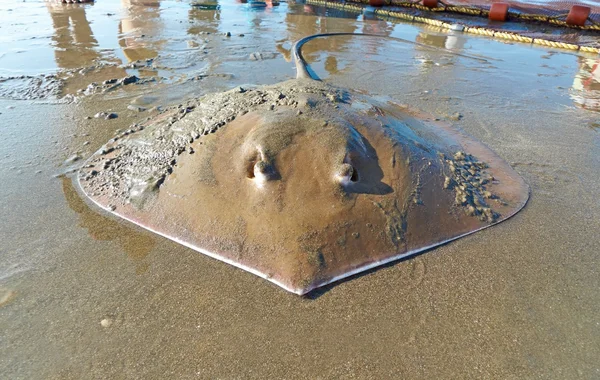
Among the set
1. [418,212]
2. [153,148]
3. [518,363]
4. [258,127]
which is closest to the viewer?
[518,363]

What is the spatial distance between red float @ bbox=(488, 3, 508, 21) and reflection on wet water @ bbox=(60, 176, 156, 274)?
45.9 feet

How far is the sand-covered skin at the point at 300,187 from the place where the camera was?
6.88ft

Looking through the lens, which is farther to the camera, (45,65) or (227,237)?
(45,65)

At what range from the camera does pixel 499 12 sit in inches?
484

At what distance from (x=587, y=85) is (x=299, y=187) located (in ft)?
24.0

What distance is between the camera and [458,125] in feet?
16.0

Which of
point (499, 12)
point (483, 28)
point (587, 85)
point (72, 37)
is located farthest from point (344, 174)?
point (499, 12)

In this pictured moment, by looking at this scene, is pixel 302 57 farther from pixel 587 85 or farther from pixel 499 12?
pixel 499 12

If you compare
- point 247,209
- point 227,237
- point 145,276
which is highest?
point 247,209

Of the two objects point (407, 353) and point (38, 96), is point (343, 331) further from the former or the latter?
point (38, 96)

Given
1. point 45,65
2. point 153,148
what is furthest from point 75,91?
point 153,148

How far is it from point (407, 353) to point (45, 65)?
25.9ft

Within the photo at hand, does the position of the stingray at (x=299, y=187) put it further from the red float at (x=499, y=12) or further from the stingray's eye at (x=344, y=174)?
the red float at (x=499, y=12)

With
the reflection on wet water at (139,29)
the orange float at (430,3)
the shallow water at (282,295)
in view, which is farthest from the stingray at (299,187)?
the orange float at (430,3)
